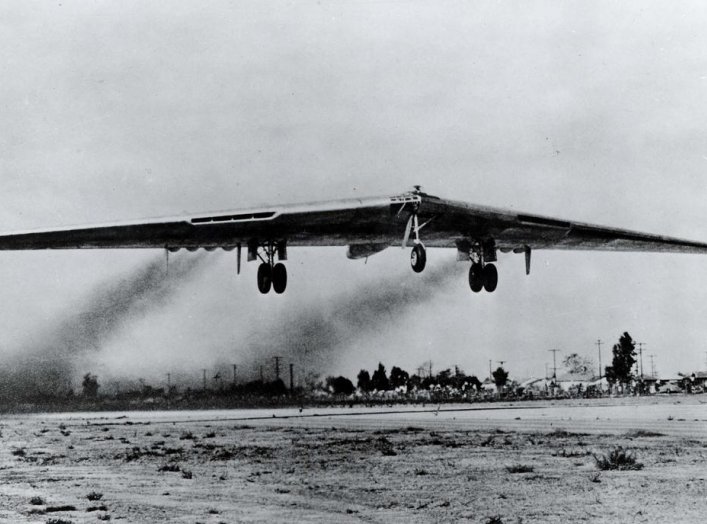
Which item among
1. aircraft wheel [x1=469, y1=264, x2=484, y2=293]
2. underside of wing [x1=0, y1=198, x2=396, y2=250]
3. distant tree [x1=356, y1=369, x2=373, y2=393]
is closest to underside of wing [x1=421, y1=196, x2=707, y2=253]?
aircraft wheel [x1=469, y1=264, x2=484, y2=293]

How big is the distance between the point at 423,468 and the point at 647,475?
25.0ft

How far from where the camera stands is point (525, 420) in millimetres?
51188

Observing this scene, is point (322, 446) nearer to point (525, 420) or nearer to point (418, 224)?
point (418, 224)

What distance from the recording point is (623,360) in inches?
5773

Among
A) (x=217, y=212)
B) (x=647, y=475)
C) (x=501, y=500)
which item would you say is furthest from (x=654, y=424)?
(x=217, y=212)

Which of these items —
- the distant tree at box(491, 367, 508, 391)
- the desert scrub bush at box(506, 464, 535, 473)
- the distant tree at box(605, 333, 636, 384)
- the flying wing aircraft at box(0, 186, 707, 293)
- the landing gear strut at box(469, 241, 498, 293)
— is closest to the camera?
the flying wing aircraft at box(0, 186, 707, 293)

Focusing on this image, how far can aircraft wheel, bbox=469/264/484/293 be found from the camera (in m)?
30.4

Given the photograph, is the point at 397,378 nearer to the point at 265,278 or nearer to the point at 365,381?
the point at 365,381

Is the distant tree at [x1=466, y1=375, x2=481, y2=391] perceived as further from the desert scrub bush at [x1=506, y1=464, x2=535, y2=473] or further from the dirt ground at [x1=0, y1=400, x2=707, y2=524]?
the desert scrub bush at [x1=506, y1=464, x2=535, y2=473]

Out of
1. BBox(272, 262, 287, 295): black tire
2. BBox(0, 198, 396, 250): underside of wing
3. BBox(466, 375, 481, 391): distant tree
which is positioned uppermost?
BBox(0, 198, 396, 250): underside of wing

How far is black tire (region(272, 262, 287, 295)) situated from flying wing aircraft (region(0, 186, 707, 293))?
0.04 meters

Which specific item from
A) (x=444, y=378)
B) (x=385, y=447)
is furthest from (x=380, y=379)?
(x=385, y=447)

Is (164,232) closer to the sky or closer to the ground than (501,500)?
closer to the sky

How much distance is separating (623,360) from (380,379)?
5121cm
